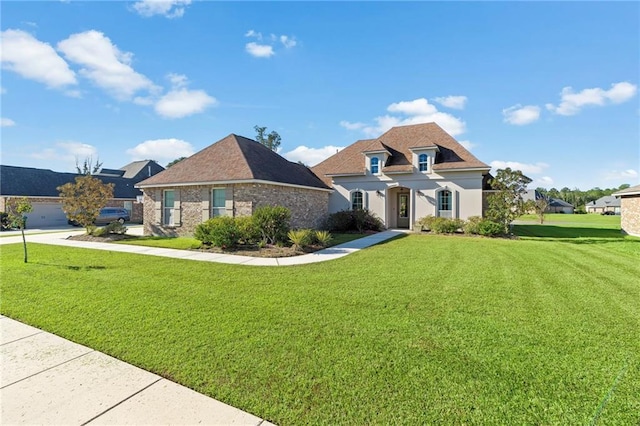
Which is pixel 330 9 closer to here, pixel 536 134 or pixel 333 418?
pixel 333 418

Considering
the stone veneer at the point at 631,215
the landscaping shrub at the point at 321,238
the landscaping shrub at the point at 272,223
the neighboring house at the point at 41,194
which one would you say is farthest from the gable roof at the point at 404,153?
the neighboring house at the point at 41,194

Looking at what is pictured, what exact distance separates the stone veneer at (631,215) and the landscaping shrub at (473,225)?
9.48 m

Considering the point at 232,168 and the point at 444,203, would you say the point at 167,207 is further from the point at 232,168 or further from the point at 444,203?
the point at 444,203

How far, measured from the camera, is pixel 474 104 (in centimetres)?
1587

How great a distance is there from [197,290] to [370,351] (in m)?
3.99

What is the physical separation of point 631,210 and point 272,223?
2147 cm

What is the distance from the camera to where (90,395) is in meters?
2.74

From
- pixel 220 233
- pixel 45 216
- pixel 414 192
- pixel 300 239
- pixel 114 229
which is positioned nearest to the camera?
pixel 300 239

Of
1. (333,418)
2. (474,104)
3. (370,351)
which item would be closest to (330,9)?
(474,104)

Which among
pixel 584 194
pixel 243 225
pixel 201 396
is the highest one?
pixel 584 194

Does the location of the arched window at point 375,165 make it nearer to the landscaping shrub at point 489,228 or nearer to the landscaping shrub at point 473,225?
the landscaping shrub at point 473,225

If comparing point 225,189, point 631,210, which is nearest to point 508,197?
point 631,210

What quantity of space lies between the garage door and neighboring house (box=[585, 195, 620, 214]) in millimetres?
91802

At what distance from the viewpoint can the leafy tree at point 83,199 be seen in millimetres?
15211
